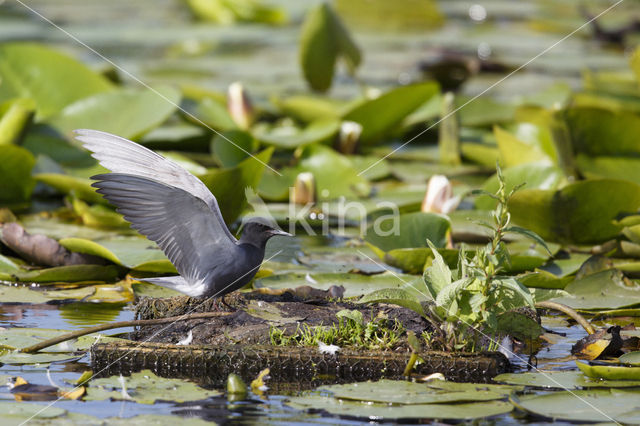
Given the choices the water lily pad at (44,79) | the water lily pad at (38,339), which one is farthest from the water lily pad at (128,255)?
the water lily pad at (44,79)

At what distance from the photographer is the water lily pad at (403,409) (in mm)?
2980

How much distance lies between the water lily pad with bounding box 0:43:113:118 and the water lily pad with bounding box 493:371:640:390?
16.5 feet

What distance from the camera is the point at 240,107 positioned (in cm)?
751

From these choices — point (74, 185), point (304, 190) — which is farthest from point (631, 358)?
point (74, 185)

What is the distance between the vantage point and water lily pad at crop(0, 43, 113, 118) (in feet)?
23.5

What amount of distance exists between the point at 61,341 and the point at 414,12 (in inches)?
456

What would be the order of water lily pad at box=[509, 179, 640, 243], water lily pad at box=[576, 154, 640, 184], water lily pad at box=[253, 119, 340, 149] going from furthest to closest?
water lily pad at box=[253, 119, 340, 149] < water lily pad at box=[576, 154, 640, 184] < water lily pad at box=[509, 179, 640, 243]

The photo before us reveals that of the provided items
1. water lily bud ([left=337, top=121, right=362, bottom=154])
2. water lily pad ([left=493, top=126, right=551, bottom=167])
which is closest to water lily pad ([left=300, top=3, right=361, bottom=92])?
water lily bud ([left=337, top=121, right=362, bottom=154])

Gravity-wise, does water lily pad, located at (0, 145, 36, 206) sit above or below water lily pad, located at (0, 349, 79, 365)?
above

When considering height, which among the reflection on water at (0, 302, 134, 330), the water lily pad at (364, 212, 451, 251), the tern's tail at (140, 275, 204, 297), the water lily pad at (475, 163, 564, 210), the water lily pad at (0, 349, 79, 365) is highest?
the water lily pad at (475, 163, 564, 210)

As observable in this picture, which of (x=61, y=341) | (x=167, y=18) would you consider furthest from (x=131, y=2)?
(x=61, y=341)

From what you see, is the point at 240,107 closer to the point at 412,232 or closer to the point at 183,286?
the point at 412,232

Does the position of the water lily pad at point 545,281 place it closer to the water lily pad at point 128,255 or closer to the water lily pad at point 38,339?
the water lily pad at point 128,255

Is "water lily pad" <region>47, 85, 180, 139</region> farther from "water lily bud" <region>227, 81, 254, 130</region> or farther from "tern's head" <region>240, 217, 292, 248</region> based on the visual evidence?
"tern's head" <region>240, 217, 292, 248</region>
